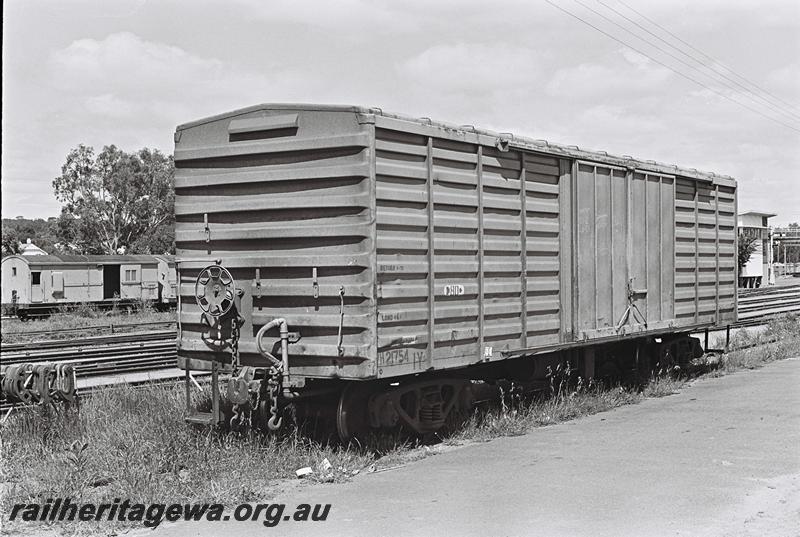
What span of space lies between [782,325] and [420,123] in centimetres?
1620

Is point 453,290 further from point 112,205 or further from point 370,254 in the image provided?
point 112,205

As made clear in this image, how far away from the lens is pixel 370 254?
302 inches

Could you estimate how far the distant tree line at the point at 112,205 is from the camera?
58.7m

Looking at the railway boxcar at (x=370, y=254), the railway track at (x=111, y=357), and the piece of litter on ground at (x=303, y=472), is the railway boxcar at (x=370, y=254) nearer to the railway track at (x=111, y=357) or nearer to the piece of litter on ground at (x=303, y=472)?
the piece of litter on ground at (x=303, y=472)

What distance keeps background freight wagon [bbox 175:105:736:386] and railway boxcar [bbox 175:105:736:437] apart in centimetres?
2

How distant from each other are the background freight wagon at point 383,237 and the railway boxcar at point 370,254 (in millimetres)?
18

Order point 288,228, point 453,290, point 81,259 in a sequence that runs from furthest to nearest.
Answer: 1. point 81,259
2. point 453,290
3. point 288,228

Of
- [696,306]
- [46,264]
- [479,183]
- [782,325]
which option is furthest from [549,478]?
[46,264]

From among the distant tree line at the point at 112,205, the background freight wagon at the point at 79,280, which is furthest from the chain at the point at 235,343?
the distant tree line at the point at 112,205

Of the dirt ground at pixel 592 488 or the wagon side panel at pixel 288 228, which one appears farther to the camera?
the wagon side panel at pixel 288 228

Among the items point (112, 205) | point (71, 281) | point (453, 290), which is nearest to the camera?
point (453, 290)

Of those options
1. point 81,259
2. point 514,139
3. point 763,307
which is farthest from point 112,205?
point 514,139

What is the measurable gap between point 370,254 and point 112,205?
2188 inches

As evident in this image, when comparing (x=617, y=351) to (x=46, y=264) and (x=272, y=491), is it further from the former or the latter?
(x=46, y=264)
